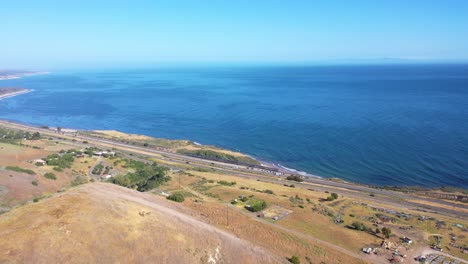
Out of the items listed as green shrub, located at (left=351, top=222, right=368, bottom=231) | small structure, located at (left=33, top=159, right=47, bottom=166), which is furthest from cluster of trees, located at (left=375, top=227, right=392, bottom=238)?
small structure, located at (left=33, top=159, right=47, bottom=166)

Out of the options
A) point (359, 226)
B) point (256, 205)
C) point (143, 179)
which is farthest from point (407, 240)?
point (143, 179)

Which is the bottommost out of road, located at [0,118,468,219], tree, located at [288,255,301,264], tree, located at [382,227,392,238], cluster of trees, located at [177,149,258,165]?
cluster of trees, located at [177,149,258,165]

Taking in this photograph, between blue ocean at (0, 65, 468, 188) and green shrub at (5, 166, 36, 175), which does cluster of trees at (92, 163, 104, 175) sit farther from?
blue ocean at (0, 65, 468, 188)

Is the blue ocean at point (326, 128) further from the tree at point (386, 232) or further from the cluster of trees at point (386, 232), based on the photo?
the tree at point (386, 232)

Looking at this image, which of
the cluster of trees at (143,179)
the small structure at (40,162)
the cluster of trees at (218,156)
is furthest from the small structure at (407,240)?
the small structure at (40,162)

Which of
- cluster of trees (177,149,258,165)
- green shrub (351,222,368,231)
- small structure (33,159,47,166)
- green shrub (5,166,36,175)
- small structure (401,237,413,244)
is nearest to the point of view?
small structure (401,237,413,244)

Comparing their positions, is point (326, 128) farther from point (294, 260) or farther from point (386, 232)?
point (294, 260)

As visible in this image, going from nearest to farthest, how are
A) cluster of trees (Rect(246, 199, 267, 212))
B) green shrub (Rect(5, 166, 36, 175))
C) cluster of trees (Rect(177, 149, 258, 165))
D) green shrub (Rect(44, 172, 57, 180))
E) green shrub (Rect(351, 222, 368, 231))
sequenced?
green shrub (Rect(351, 222, 368, 231)) → cluster of trees (Rect(246, 199, 267, 212)) → green shrub (Rect(5, 166, 36, 175)) → green shrub (Rect(44, 172, 57, 180)) → cluster of trees (Rect(177, 149, 258, 165))
